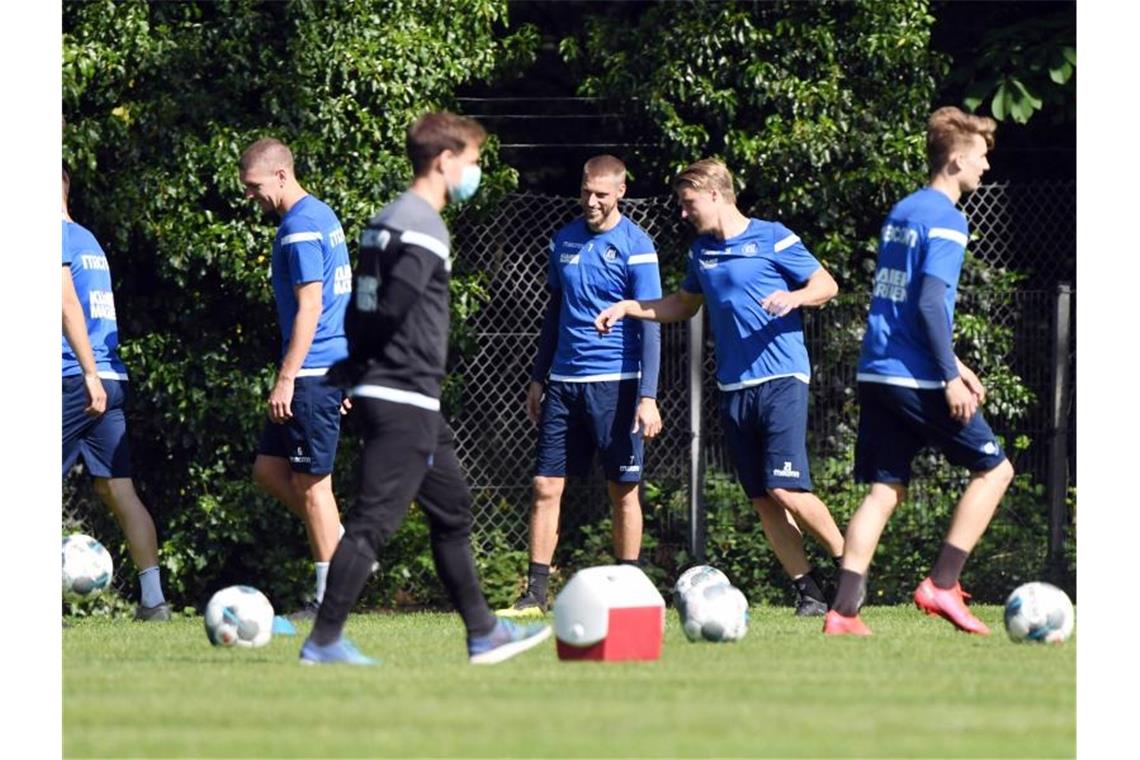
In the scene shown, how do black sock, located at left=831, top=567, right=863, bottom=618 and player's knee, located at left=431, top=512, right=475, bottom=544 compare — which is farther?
black sock, located at left=831, top=567, right=863, bottom=618

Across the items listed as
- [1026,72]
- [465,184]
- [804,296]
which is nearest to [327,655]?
[465,184]

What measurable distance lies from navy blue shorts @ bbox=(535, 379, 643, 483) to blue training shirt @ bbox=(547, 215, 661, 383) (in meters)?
0.08

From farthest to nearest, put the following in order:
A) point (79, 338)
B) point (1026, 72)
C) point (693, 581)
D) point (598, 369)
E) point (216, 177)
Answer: point (1026, 72) < point (216, 177) < point (598, 369) < point (79, 338) < point (693, 581)

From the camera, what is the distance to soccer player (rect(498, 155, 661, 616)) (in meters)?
10.6

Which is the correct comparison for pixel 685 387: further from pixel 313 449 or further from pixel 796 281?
pixel 313 449

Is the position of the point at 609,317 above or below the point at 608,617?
above

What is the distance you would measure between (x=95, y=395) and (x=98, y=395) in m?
0.02

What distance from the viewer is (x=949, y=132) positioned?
8.53 metres

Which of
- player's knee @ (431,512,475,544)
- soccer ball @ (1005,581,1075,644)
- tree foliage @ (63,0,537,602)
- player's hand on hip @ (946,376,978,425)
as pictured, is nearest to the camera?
player's knee @ (431,512,475,544)

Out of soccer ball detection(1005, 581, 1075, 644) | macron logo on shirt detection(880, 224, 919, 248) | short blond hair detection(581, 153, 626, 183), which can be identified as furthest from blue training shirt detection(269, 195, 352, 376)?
soccer ball detection(1005, 581, 1075, 644)

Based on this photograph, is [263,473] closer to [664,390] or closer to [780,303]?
[780,303]

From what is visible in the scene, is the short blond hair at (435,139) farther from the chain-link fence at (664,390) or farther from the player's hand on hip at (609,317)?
the chain-link fence at (664,390)

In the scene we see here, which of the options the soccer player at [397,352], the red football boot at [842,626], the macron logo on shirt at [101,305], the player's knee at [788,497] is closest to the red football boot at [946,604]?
the red football boot at [842,626]

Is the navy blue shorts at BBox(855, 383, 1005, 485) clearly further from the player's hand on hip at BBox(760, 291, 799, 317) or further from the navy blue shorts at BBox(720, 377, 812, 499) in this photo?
the navy blue shorts at BBox(720, 377, 812, 499)
